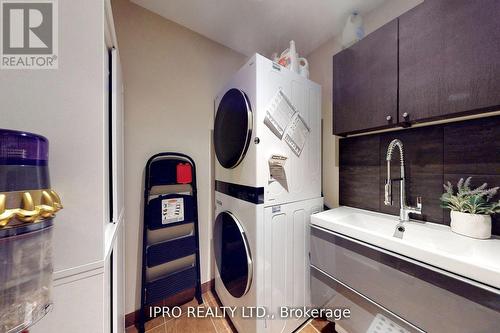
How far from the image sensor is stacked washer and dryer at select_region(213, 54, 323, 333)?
1118mm

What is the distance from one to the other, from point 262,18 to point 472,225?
194 cm

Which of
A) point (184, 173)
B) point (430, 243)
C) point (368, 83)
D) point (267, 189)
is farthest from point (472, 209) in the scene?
point (184, 173)

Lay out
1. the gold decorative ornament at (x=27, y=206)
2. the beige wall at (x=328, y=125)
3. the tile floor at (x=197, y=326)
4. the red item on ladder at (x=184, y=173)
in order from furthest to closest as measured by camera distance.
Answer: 1. the beige wall at (x=328, y=125)
2. the red item on ladder at (x=184, y=173)
3. the tile floor at (x=197, y=326)
4. the gold decorative ornament at (x=27, y=206)

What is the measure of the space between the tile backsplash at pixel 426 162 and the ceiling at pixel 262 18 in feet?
3.33

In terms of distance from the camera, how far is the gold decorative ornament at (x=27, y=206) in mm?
270

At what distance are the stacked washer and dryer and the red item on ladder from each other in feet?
1.07

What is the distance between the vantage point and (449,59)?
0.91 meters

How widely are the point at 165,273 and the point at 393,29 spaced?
238cm

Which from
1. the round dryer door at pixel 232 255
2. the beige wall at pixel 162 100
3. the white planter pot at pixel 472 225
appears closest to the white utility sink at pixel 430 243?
the white planter pot at pixel 472 225

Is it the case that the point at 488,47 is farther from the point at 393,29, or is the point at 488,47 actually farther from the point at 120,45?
the point at 120,45

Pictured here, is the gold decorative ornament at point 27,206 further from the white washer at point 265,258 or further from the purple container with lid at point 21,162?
the white washer at point 265,258

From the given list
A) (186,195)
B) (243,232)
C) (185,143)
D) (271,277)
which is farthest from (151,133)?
(271,277)

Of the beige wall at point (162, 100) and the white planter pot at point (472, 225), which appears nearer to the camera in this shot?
the white planter pot at point (472, 225)

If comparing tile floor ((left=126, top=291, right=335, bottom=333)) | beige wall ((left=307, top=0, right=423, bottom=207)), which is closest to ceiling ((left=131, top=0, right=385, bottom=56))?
beige wall ((left=307, top=0, right=423, bottom=207))
